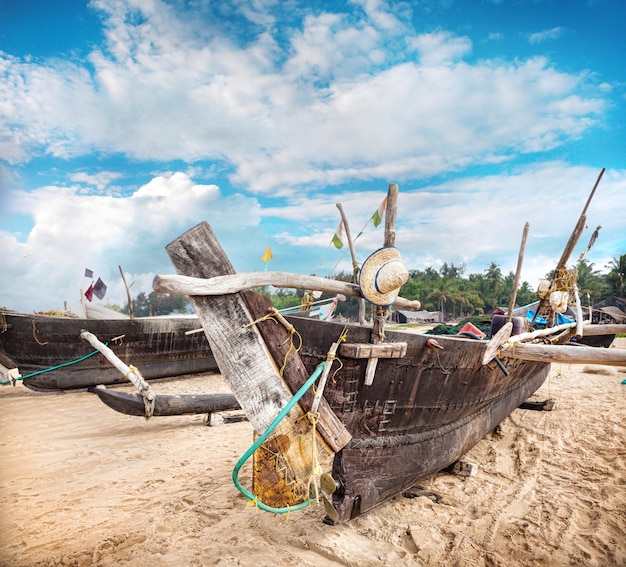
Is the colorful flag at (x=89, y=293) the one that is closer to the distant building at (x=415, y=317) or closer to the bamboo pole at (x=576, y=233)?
the bamboo pole at (x=576, y=233)

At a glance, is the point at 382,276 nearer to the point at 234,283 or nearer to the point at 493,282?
the point at 234,283

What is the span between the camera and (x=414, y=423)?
331 cm

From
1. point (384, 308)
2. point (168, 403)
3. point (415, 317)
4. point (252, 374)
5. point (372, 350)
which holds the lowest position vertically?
point (415, 317)

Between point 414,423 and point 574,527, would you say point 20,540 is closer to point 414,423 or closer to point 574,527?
point 414,423

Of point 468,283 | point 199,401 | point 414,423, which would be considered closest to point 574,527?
point 414,423

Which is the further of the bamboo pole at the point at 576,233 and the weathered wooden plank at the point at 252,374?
the bamboo pole at the point at 576,233

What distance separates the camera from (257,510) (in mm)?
3240

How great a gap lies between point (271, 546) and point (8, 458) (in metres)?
3.81

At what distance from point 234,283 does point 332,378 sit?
40.4 inches

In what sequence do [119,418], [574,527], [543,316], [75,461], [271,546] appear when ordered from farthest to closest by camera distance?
[543,316] < [119,418] < [75,461] < [574,527] < [271,546]

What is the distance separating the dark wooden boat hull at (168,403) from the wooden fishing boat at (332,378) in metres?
2.71

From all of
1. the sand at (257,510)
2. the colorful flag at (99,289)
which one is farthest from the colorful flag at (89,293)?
the sand at (257,510)

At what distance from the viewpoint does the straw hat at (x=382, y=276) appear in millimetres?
2580

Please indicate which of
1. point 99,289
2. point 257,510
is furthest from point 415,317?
point 257,510
